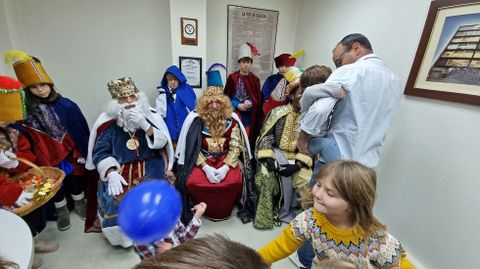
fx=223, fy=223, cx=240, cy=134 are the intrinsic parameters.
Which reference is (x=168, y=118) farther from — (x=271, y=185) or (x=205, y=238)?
(x=205, y=238)

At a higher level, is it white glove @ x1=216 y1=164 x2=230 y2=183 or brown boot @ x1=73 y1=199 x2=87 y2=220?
white glove @ x1=216 y1=164 x2=230 y2=183

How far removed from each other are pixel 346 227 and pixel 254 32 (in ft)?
8.98

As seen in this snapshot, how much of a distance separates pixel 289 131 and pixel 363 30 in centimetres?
118

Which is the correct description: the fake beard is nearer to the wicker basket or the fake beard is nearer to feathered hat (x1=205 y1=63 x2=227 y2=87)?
feathered hat (x1=205 y1=63 x2=227 y2=87)

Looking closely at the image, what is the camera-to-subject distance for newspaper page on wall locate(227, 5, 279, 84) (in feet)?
9.51

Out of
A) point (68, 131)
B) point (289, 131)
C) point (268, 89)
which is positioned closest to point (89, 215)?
point (68, 131)

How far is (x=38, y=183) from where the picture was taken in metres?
1.41

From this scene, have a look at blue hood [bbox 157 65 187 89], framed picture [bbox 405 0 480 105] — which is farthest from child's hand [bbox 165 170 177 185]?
framed picture [bbox 405 0 480 105]

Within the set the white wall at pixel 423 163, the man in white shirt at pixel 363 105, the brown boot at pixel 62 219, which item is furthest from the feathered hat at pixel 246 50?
the brown boot at pixel 62 219

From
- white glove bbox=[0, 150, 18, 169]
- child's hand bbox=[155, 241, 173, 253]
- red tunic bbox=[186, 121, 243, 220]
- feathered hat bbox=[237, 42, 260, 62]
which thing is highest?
feathered hat bbox=[237, 42, 260, 62]

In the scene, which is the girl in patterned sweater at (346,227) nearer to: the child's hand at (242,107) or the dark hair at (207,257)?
the dark hair at (207,257)

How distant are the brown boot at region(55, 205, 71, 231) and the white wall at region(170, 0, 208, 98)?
6.00 feet

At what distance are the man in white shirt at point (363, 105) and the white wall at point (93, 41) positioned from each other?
84.1 inches

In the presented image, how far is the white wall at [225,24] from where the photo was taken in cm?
283
